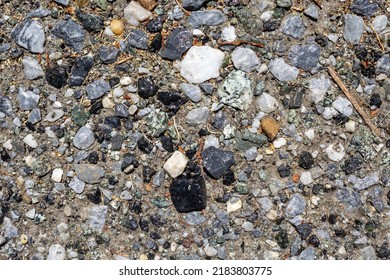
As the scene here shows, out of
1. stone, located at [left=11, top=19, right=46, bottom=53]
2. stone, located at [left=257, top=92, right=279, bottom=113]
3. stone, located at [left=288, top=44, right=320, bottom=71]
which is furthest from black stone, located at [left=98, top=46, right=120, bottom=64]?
stone, located at [left=288, top=44, right=320, bottom=71]

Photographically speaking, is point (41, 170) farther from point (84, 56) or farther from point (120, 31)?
point (120, 31)

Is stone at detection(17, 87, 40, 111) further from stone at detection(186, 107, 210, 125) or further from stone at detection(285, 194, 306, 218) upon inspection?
stone at detection(285, 194, 306, 218)

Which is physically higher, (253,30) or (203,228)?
(253,30)

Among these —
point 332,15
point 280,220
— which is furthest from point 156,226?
point 332,15

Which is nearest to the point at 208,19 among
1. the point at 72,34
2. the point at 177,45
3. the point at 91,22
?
the point at 177,45

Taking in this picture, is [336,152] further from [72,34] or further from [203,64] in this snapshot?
[72,34]

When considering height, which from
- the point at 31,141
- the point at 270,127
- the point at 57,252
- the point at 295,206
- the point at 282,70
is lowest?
the point at 57,252
